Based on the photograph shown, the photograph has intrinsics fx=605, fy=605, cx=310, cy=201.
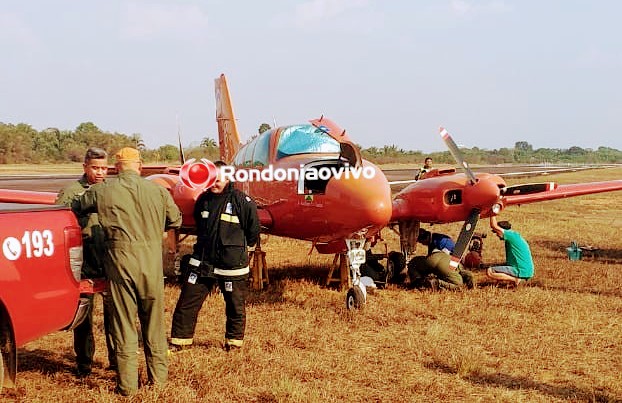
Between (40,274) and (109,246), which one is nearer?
(40,274)

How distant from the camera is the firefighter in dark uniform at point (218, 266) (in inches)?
244

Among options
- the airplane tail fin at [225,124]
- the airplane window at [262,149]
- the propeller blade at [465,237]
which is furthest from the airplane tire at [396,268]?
the airplane tail fin at [225,124]

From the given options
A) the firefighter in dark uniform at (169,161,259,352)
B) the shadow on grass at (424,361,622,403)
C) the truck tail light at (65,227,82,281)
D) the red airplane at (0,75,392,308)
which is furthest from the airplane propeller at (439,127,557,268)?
the truck tail light at (65,227,82,281)

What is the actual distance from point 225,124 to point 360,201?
8.16 metres

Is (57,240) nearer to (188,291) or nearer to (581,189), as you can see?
(188,291)

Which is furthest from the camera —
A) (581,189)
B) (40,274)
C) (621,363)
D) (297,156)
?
(581,189)

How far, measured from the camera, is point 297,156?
9.09 meters

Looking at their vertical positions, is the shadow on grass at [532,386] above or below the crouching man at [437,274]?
below

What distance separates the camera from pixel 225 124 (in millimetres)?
15141

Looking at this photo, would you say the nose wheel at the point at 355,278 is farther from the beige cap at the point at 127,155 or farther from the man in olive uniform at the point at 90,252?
the beige cap at the point at 127,155

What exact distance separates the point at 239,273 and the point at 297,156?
10.6 ft

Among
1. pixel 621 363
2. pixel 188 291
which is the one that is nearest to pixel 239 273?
pixel 188 291

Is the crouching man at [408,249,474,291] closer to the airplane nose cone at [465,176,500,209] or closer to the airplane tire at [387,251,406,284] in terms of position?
the airplane tire at [387,251,406,284]

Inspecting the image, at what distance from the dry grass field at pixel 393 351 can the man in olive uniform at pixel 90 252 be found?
209 mm
